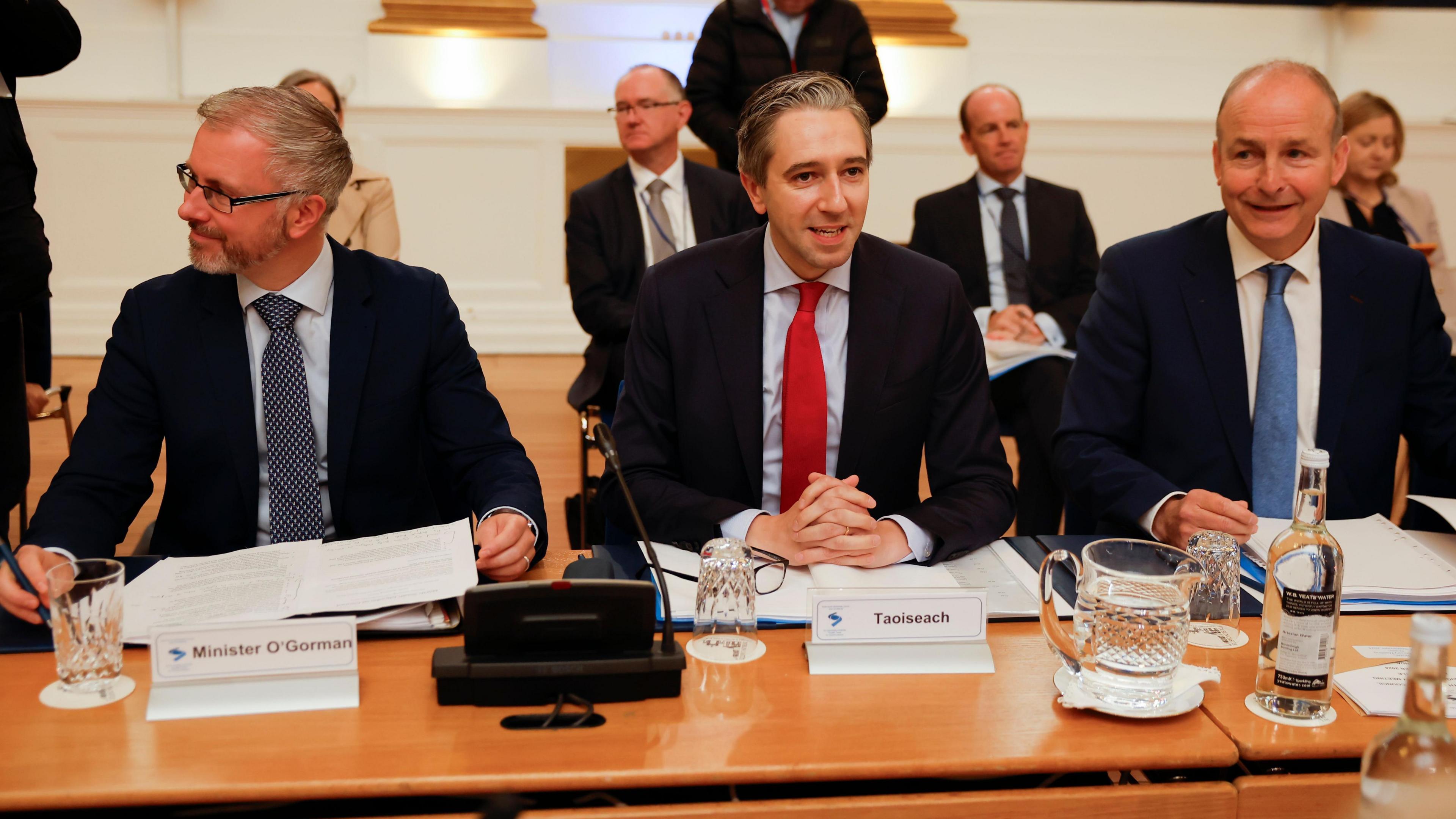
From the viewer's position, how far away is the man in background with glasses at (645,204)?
388 centimetres

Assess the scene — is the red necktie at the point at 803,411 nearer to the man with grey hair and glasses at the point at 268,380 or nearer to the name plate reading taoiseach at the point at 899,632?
the man with grey hair and glasses at the point at 268,380

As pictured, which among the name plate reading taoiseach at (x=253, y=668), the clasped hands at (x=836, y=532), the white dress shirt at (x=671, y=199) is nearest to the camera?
the name plate reading taoiseach at (x=253, y=668)

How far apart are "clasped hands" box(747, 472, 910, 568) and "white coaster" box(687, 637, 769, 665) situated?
0.78 feet

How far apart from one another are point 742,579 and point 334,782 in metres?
0.48

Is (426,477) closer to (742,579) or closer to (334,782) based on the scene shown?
(742,579)

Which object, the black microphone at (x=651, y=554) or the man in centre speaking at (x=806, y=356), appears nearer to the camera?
the black microphone at (x=651, y=554)

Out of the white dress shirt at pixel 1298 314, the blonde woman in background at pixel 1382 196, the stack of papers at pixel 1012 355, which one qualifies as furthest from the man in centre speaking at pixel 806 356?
the blonde woman in background at pixel 1382 196

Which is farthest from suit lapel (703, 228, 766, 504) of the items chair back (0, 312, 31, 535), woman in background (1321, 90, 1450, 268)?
woman in background (1321, 90, 1450, 268)

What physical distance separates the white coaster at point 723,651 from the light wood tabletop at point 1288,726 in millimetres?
467

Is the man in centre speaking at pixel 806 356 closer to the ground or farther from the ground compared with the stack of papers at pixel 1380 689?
farther from the ground

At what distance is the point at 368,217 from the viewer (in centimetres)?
415

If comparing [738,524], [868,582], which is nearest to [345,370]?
[738,524]

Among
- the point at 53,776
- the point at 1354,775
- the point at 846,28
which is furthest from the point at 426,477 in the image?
the point at 846,28

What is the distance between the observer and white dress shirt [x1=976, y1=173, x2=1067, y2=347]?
4.05 metres
